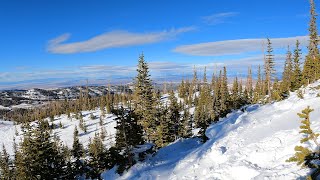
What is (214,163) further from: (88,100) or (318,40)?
(88,100)

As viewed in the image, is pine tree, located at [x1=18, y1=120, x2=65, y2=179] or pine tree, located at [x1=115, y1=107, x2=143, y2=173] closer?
pine tree, located at [x1=18, y1=120, x2=65, y2=179]

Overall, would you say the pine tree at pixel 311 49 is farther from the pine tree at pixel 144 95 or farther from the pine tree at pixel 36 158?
the pine tree at pixel 36 158

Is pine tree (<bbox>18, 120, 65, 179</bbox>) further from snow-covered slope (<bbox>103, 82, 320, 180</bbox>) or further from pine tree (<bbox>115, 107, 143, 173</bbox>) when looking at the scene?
pine tree (<bbox>115, 107, 143, 173</bbox>)

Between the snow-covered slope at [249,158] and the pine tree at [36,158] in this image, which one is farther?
the pine tree at [36,158]

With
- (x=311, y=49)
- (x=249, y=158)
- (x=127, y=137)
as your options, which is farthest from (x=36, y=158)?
(x=311, y=49)

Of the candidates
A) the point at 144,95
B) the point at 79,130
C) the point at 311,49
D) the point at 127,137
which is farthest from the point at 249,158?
the point at 79,130

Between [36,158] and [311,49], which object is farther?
[311,49]

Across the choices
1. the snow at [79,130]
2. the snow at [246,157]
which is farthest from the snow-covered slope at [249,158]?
the snow at [79,130]

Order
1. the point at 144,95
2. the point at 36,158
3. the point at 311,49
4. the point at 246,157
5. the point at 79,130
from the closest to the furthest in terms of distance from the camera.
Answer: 1. the point at 246,157
2. the point at 36,158
3. the point at 144,95
4. the point at 311,49
5. the point at 79,130

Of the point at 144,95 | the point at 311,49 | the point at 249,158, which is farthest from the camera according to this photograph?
the point at 311,49

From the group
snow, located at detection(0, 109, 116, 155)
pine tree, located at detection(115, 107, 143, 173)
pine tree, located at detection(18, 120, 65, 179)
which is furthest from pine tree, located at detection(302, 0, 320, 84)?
snow, located at detection(0, 109, 116, 155)

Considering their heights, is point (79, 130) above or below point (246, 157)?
below

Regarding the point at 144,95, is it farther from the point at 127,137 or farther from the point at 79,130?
the point at 79,130

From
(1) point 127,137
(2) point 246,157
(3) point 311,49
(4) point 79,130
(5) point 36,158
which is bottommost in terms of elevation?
(4) point 79,130
